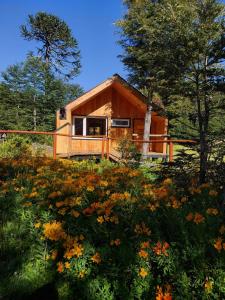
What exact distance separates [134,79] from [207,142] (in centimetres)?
1519

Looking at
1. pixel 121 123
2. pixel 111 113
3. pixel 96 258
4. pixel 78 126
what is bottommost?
pixel 96 258

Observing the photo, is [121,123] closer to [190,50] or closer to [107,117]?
[107,117]

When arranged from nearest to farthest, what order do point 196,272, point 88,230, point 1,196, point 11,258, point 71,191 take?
point 196,272 < point 88,230 < point 11,258 < point 71,191 < point 1,196

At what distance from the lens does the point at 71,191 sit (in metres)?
3.31

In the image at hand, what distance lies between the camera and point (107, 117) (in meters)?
19.3

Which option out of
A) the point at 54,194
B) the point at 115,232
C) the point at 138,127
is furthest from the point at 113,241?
the point at 138,127

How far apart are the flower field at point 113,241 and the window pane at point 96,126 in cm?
1551

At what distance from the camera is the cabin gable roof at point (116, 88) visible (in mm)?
17194

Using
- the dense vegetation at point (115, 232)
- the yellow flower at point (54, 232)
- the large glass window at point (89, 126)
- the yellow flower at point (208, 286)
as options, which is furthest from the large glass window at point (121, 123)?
the yellow flower at point (208, 286)

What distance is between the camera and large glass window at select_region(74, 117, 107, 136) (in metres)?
18.7

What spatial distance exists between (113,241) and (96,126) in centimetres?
1691

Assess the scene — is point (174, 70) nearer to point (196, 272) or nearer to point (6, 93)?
point (196, 272)

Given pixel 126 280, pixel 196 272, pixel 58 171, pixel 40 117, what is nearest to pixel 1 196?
pixel 58 171

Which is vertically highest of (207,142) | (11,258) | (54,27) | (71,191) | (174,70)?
(54,27)
